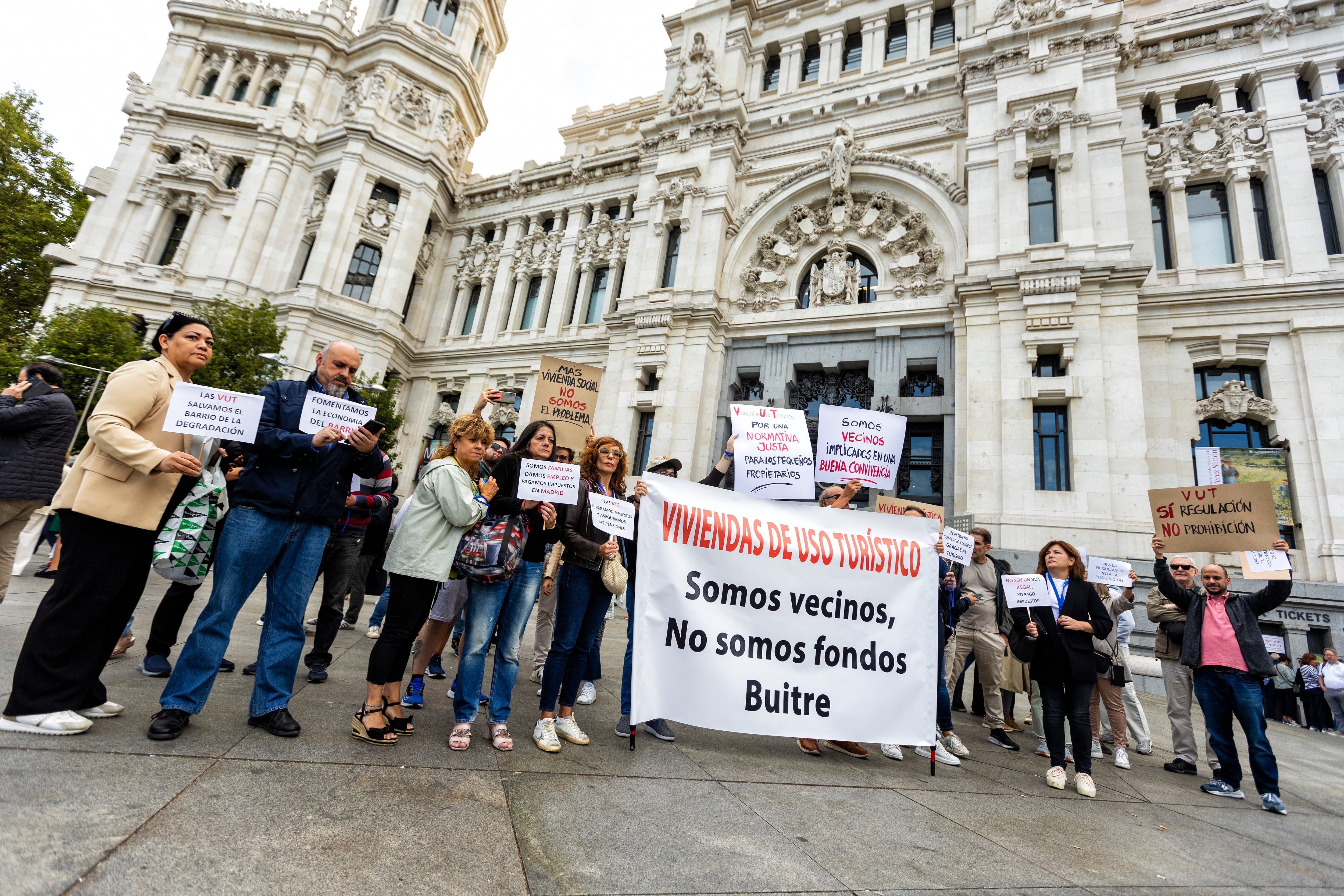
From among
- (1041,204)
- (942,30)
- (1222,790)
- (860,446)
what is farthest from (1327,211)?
(1222,790)

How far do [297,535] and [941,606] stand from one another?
5676mm

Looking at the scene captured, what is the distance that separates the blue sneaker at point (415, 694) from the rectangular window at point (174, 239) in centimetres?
3014

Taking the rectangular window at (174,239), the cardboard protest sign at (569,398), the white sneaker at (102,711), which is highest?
the rectangular window at (174,239)

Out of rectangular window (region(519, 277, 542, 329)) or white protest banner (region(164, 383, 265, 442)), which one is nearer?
white protest banner (region(164, 383, 265, 442))

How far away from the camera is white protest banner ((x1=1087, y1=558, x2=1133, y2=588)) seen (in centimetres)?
641

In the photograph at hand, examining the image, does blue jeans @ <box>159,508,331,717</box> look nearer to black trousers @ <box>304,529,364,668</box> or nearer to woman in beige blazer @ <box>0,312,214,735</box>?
woman in beige blazer @ <box>0,312,214,735</box>

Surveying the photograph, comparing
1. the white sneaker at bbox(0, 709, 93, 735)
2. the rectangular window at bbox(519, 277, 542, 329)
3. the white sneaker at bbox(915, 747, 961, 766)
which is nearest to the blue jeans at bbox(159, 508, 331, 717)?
the white sneaker at bbox(0, 709, 93, 735)

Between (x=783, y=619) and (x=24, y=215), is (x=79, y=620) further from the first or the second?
(x=24, y=215)

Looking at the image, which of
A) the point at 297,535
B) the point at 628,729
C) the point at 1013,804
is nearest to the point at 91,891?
the point at 297,535

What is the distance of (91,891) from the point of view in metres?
1.80

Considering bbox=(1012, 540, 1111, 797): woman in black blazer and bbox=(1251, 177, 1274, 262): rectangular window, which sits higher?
bbox=(1251, 177, 1274, 262): rectangular window

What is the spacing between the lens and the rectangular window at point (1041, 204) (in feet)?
51.3

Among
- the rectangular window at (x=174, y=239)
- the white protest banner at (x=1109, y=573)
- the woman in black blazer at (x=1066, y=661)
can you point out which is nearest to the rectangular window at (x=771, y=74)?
the white protest banner at (x=1109, y=573)

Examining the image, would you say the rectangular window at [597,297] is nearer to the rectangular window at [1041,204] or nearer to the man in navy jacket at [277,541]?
the rectangular window at [1041,204]
